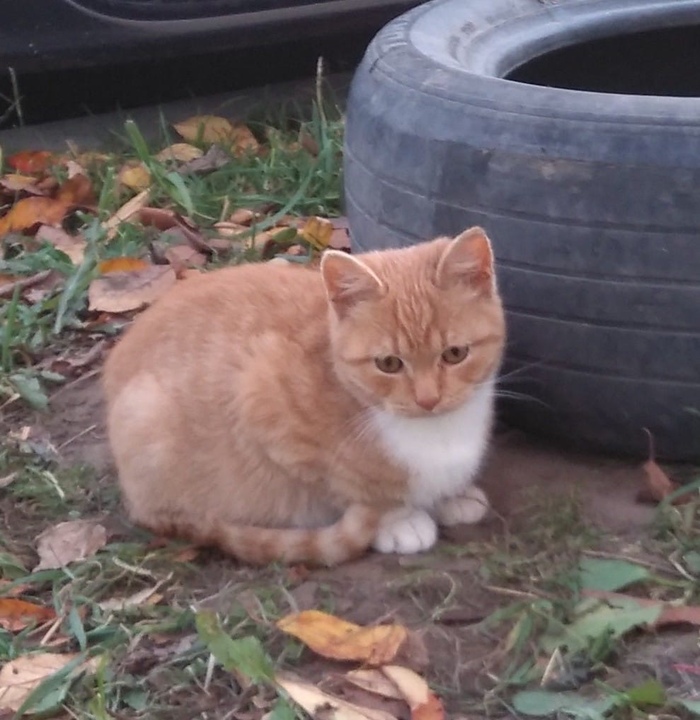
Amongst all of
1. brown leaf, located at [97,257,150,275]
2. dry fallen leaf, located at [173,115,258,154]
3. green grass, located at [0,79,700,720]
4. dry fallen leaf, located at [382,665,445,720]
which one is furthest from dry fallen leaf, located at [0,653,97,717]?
dry fallen leaf, located at [173,115,258,154]

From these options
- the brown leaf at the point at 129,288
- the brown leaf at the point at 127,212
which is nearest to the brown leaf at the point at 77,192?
the brown leaf at the point at 127,212

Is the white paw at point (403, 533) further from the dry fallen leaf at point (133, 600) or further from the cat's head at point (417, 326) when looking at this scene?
the dry fallen leaf at point (133, 600)

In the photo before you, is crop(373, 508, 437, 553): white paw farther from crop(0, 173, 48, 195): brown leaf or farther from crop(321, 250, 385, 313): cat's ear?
crop(0, 173, 48, 195): brown leaf

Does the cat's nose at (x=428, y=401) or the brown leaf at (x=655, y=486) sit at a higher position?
the cat's nose at (x=428, y=401)

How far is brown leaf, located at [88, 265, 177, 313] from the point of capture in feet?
9.95

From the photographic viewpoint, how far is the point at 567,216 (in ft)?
6.50

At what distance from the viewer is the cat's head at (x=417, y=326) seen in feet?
6.56

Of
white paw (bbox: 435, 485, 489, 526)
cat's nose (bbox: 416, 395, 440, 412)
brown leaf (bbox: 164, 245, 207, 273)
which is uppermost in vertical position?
cat's nose (bbox: 416, 395, 440, 412)

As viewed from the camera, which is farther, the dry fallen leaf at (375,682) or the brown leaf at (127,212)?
the brown leaf at (127,212)

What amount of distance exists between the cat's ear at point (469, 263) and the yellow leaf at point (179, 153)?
201cm

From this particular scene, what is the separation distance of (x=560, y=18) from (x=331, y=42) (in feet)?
5.62

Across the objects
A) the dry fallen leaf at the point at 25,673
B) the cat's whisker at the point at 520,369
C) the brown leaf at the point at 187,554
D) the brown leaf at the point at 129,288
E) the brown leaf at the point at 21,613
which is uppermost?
the cat's whisker at the point at 520,369

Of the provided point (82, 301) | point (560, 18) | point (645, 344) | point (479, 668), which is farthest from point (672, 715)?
point (82, 301)

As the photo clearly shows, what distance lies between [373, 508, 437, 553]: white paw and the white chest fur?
0.05m
